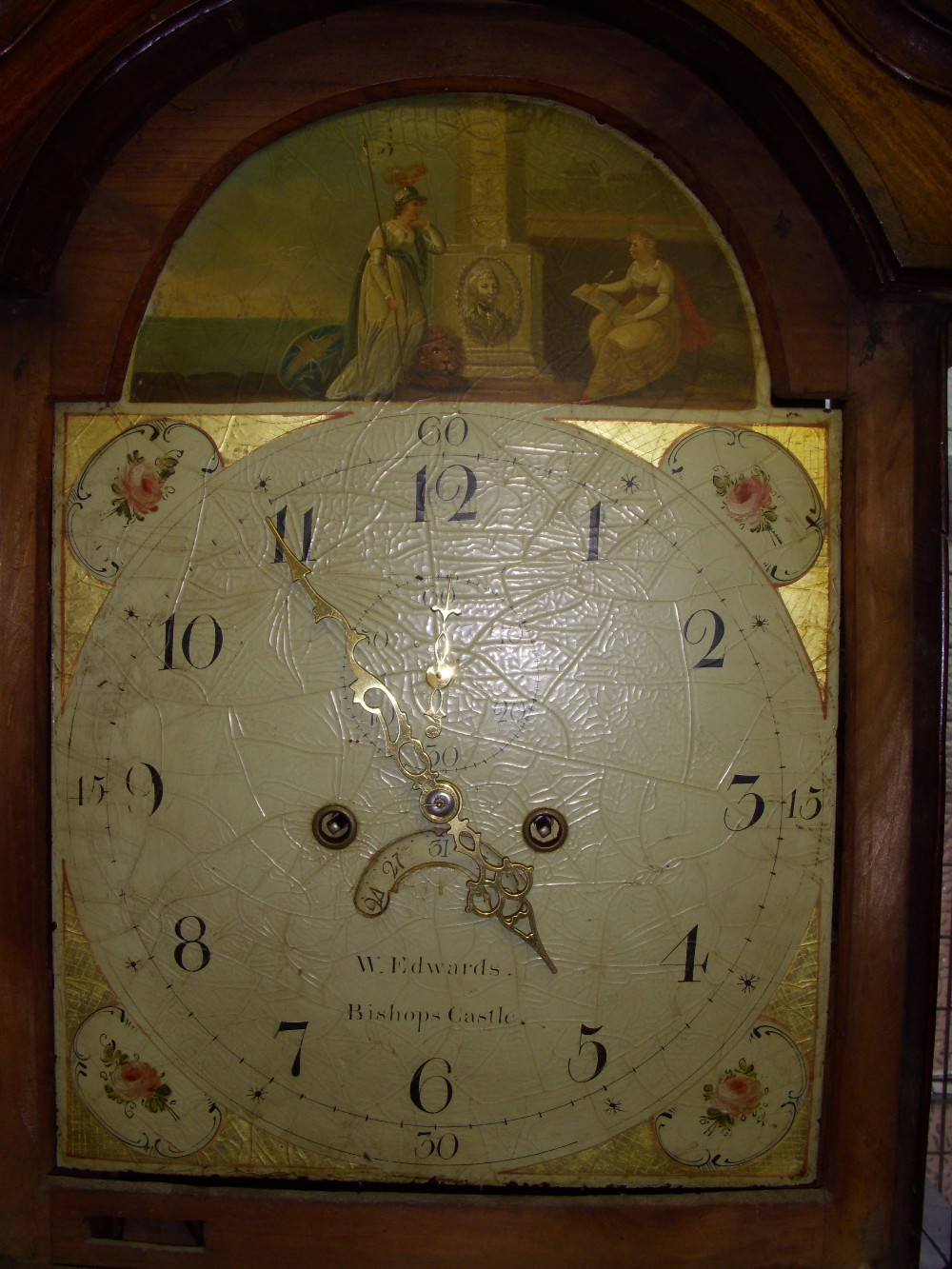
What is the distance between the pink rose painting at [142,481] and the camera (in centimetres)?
194

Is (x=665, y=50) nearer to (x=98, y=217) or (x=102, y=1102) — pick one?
(x=98, y=217)

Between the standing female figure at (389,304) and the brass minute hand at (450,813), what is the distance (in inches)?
17.5

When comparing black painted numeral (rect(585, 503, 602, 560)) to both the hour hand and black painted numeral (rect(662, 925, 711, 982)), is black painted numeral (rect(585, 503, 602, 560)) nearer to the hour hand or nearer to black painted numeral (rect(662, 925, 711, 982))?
the hour hand

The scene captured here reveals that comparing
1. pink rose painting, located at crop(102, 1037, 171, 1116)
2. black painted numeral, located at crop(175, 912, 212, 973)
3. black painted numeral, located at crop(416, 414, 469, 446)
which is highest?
black painted numeral, located at crop(416, 414, 469, 446)

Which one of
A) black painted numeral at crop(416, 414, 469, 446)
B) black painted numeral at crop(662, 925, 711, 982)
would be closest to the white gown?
black painted numeral at crop(416, 414, 469, 446)

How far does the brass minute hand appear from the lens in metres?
1.85

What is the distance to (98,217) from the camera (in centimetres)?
194

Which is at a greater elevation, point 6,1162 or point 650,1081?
point 650,1081

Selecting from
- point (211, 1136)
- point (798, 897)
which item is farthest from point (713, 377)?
point (211, 1136)

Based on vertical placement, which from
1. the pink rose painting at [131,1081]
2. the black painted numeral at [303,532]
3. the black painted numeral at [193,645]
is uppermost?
the black painted numeral at [303,532]

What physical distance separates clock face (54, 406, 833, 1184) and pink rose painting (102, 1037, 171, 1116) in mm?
70

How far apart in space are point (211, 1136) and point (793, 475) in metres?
1.85

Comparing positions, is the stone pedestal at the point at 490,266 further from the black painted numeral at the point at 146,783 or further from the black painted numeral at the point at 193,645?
the black painted numeral at the point at 146,783

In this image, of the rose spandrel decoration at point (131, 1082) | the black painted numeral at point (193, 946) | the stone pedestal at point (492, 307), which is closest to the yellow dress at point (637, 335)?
the stone pedestal at point (492, 307)
